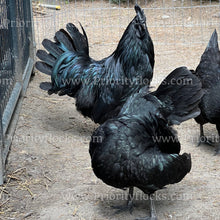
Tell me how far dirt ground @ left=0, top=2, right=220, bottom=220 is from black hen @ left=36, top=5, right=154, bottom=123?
576mm

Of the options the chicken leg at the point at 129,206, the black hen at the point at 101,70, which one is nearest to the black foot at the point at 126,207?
the chicken leg at the point at 129,206

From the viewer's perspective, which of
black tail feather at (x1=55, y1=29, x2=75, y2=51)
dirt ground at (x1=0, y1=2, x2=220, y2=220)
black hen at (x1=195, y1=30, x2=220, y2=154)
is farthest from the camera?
black tail feather at (x1=55, y1=29, x2=75, y2=51)

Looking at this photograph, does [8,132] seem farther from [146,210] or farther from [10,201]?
[146,210]

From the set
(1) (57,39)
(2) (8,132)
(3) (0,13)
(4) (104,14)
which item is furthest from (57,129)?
(4) (104,14)

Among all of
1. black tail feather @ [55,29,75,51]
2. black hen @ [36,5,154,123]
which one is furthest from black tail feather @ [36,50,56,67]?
black tail feather @ [55,29,75,51]

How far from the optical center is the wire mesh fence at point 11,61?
5.44 meters

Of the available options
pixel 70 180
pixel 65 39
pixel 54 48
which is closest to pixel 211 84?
pixel 70 180

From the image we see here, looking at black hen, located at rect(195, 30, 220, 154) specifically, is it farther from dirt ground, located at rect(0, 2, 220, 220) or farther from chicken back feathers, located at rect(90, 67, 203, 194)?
chicken back feathers, located at rect(90, 67, 203, 194)

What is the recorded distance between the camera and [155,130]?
3.96 m

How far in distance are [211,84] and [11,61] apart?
9.71 ft

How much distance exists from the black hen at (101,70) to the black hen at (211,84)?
→ 74cm

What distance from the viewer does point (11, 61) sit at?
6.24 metres

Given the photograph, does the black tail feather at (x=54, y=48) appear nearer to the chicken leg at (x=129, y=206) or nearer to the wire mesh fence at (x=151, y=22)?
the chicken leg at (x=129, y=206)

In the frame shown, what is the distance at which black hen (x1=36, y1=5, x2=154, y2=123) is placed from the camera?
566cm
